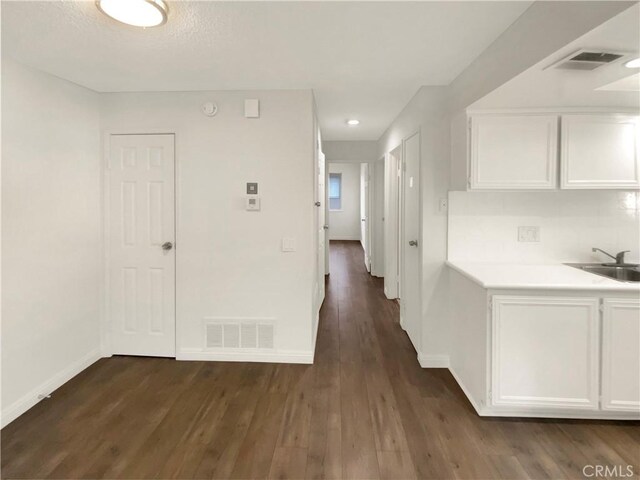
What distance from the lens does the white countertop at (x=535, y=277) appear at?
2006 millimetres

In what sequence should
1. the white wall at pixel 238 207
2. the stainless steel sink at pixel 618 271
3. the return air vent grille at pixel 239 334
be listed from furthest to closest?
1. the return air vent grille at pixel 239 334
2. the white wall at pixel 238 207
3. the stainless steel sink at pixel 618 271

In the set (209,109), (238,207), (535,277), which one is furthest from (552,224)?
(209,109)

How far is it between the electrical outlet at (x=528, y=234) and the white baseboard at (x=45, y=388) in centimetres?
369

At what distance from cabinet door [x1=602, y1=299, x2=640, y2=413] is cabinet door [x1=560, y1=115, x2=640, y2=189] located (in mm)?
866

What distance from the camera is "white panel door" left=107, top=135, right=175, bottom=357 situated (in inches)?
118

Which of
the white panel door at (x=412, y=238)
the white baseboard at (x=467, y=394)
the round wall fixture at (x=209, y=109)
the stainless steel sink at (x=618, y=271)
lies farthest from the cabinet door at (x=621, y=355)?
the round wall fixture at (x=209, y=109)

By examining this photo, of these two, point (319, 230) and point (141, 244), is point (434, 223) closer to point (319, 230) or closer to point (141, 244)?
point (319, 230)

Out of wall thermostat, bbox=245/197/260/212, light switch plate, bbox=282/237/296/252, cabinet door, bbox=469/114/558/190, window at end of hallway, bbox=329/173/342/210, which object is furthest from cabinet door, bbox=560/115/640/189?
window at end of hallway, bbox=329/173/342/210

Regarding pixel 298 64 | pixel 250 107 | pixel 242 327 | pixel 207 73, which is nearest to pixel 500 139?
pixel 298 64

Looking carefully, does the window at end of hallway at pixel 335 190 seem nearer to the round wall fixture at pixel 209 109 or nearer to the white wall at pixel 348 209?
the white wall at pixel 348 209

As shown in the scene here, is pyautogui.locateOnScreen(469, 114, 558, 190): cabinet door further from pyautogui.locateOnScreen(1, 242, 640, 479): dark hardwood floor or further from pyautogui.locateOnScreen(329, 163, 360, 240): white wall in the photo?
pyautogui.locateOnScreen(329, 163, 360, 240): white wall

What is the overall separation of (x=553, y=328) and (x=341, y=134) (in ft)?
13.1

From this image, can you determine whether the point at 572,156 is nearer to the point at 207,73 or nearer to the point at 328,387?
the point at 328,387

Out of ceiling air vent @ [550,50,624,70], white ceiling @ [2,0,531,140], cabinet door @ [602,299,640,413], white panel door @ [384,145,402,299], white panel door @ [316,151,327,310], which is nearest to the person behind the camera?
ceiling air vent @ [550,50,624,70]
